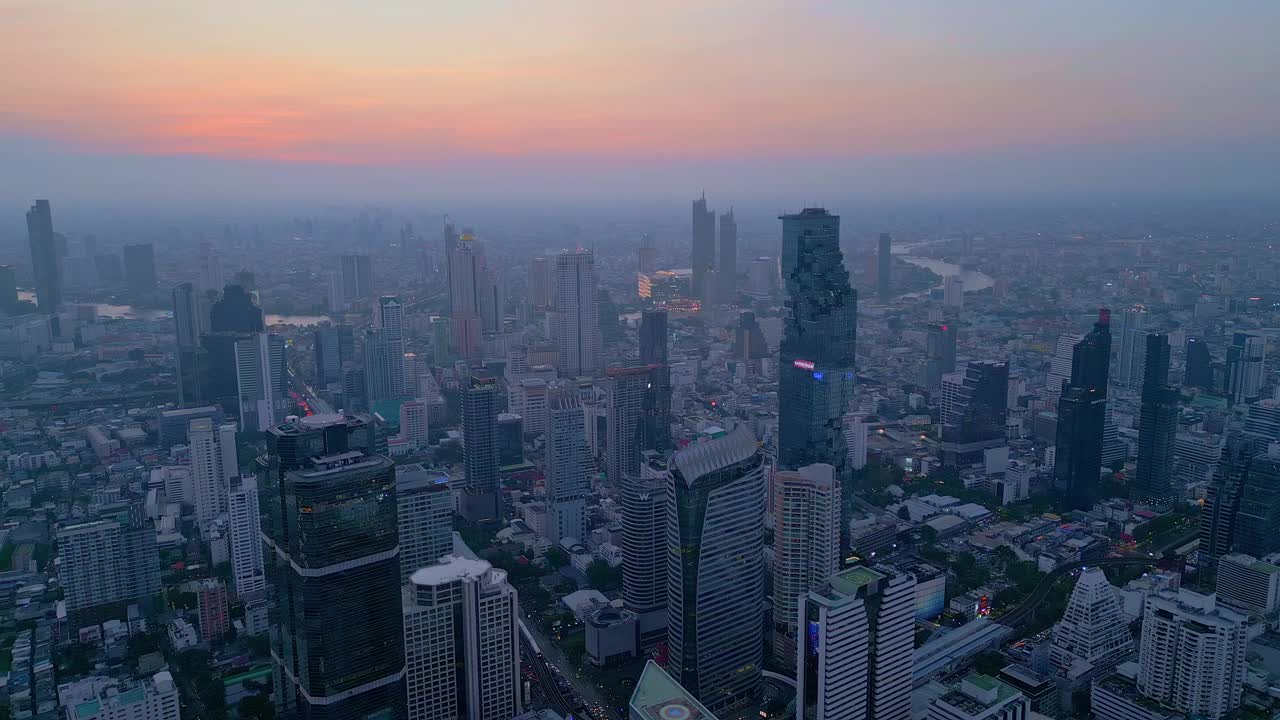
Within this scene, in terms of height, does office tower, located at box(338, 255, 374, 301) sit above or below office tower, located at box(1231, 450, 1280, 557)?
above

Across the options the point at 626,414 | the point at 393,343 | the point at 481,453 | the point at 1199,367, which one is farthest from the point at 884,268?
the point at 481,453

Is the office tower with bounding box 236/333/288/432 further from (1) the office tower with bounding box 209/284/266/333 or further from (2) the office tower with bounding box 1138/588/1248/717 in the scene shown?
(2) the office tower with bounding box 1138/588/1248/717

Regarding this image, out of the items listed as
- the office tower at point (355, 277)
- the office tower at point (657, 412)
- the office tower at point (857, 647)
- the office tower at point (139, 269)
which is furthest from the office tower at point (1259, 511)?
the office tower at point (139, 269)

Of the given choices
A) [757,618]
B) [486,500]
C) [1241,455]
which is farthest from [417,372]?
[1241,455]

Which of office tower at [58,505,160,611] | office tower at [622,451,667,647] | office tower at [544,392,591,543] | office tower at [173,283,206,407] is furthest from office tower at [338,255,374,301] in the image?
office tower at [622,451,667,647]

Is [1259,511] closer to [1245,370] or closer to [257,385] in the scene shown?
[1245,370]

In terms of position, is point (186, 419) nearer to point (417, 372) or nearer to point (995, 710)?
point (417, 372)

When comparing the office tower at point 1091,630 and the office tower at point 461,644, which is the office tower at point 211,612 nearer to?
the office tower at point 461,644
